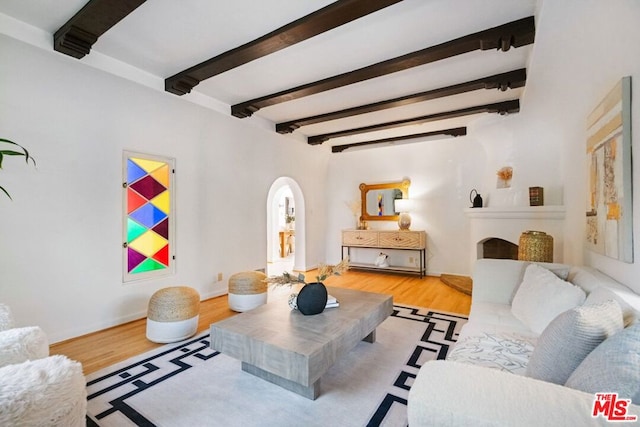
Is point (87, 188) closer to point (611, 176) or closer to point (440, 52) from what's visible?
point (440, 52)

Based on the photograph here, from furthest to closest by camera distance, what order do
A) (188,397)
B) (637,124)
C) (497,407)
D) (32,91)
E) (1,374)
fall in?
(32,91)
(188,397)
(637,124)
(1,374)
(497,407)

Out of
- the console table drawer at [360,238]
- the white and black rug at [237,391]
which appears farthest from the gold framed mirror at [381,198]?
the white and black rug at [237,391]

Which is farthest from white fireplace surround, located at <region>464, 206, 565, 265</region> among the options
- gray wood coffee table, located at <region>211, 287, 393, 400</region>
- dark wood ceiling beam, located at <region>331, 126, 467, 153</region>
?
gray wood coffee table, located at <region>211, 287, 393, 400</region>

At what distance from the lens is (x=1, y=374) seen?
39.1 inches

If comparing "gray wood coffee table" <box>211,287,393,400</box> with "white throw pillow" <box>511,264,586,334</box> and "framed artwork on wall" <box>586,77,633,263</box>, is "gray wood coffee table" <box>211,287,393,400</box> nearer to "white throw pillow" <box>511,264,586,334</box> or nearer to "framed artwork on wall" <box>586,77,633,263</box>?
"white throw pillow" <box>511,264,586,334</box>

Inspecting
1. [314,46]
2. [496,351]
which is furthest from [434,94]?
[496,351]

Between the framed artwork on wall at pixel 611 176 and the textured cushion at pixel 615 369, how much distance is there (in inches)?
38.2

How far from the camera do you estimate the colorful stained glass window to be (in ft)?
10.5

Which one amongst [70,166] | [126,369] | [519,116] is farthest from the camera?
[519,116]

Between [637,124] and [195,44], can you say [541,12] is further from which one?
[195,44]

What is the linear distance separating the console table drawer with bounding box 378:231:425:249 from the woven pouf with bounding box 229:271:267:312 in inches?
114

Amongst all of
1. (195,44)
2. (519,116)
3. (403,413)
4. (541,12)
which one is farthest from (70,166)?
(519,116)

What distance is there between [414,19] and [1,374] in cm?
316

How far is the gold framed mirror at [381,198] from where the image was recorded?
5.85 meters
